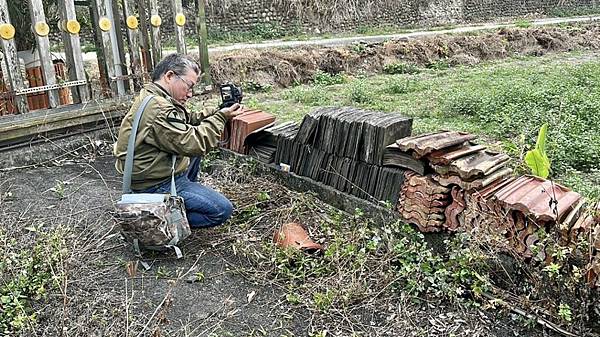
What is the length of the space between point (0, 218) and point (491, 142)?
5274 millimetres

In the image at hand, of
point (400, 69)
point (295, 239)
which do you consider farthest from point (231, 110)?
point (400, 69)

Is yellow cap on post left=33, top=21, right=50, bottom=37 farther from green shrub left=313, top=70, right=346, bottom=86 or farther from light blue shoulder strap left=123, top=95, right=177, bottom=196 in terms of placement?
green shrub left=313, top=70, right=346, bottom=86

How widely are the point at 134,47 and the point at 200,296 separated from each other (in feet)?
14.0

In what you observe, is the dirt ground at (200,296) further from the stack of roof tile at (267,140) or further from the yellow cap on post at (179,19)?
the yellow cap on post at (179,19)

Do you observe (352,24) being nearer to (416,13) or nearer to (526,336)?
(416,13)

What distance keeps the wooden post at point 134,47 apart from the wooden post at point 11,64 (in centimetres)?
140

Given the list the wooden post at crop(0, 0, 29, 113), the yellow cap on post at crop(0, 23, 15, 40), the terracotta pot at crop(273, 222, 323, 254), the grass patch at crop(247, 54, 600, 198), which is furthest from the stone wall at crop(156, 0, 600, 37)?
the terracotta pot at crop(273, 222, 323, 254)

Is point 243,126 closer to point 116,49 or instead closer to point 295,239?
point 295,239

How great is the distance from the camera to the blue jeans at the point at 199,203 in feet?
13.0

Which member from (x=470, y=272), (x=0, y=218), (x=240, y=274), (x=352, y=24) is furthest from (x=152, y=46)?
(x=352, y=24)

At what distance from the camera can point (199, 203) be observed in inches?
156

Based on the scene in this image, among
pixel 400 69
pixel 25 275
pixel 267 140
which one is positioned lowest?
pixel 400 69

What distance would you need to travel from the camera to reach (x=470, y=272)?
3.25 m

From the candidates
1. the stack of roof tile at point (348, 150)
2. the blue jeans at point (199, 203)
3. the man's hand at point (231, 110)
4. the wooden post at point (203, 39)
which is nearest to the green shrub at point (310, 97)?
the wooden post at point (203, 39)
